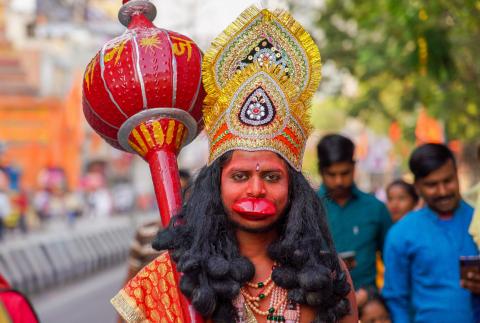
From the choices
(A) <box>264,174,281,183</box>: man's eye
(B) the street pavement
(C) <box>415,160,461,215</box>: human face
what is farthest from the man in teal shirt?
(B) the street pavement

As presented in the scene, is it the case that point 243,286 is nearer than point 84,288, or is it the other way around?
point 243,286

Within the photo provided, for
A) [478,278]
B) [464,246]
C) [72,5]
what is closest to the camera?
[478,278]

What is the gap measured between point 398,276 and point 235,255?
2.23 m

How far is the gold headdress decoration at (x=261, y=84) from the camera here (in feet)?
10.6

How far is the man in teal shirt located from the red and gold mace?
217 cm

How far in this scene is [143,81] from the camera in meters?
3.60

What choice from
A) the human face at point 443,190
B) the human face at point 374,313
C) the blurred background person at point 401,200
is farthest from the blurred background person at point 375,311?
the blurred background person at point 401,200

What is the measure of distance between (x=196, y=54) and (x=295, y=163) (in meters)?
0.69

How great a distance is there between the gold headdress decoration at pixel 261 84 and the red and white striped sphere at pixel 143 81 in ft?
0.95

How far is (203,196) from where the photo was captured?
10.8 feet

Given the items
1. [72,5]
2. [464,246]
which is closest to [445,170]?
[464,246]

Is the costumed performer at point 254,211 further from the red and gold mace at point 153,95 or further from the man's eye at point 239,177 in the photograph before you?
the red and gold mace at point 153,95

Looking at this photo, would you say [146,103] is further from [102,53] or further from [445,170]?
[445,170]

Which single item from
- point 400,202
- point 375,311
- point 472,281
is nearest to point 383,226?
point 375,311
